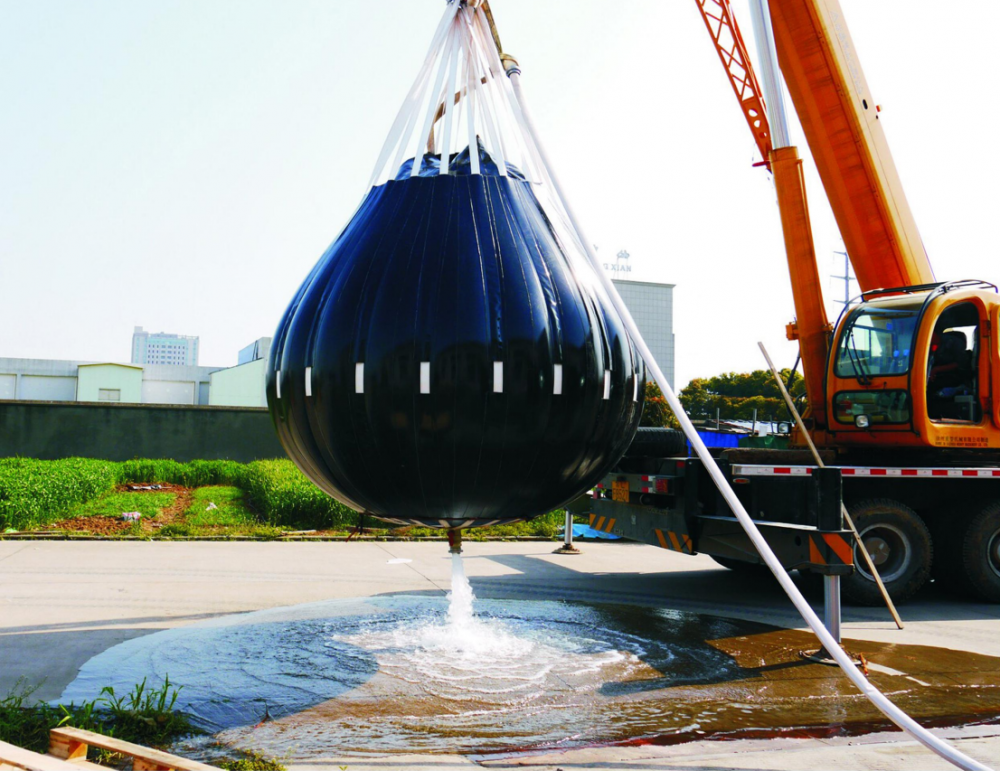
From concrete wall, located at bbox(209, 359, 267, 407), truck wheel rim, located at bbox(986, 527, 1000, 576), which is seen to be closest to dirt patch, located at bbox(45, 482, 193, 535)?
truck wheel rim, located at bbox(986, 527, 1000, 576)

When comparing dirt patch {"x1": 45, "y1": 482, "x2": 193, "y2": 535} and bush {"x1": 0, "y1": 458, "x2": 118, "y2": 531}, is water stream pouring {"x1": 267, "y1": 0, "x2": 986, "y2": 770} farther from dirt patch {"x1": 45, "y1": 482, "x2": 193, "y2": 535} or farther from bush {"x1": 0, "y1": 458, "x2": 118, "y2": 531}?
bush {"x1": 0, "y1": 458, "x2": 118, "y2": 531}

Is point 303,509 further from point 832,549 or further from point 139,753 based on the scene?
point 139,753

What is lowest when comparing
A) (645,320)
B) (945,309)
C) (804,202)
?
(945,309)

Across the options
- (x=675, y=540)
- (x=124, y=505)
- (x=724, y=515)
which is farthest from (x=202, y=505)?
(x=724, y=515)

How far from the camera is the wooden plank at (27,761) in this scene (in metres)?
3.15

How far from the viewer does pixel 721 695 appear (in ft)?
16.7

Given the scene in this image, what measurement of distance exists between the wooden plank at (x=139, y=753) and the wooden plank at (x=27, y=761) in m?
0.24

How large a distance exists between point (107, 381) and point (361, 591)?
57140 millimetres

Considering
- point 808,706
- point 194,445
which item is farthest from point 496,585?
point 194,445

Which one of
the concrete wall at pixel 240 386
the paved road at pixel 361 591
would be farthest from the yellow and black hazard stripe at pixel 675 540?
the concrete wall at pixel 240 386

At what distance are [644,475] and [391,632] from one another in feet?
9.76

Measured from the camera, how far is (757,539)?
3760 mm

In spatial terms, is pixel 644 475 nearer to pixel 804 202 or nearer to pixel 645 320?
pixel 804 202

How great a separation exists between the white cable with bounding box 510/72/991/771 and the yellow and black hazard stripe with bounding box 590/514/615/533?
4.86 metres
